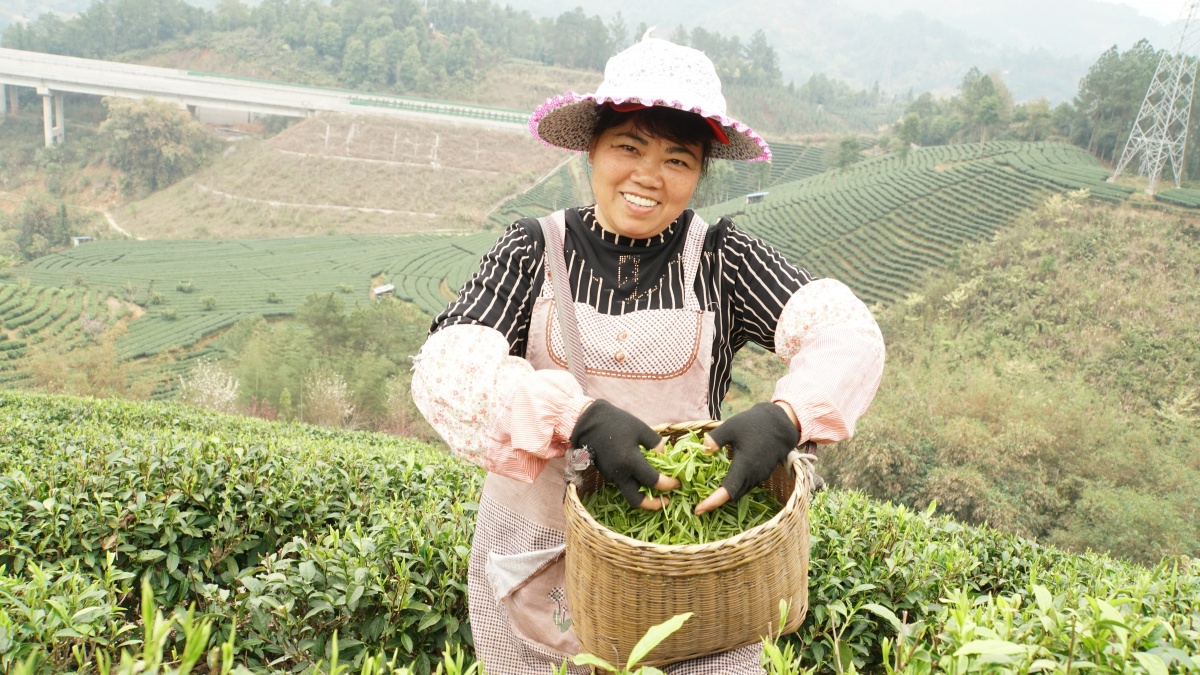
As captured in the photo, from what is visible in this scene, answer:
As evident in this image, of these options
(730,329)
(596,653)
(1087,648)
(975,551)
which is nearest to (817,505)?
(975,551)

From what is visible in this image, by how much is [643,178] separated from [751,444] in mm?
589

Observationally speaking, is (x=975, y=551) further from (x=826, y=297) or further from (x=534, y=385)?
(x=534, y=385)

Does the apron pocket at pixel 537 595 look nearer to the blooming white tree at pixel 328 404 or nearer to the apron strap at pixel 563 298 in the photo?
the apron strap at pixel 563 298

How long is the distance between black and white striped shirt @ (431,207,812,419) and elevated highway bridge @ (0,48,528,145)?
52249 millimetres

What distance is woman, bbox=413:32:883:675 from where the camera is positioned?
4.65 feet

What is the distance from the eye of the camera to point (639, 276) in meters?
1.70

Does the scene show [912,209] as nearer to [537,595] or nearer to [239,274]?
[239,274]

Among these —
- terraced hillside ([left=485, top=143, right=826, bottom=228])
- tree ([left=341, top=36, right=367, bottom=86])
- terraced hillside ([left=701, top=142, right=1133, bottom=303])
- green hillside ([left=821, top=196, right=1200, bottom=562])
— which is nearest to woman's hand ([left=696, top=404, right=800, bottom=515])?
green hillside ([left=821, top=196, right=1200, bottom=562])

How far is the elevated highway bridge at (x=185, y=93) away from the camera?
166ft

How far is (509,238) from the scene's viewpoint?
1.68 meters

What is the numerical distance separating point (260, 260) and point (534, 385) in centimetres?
4160

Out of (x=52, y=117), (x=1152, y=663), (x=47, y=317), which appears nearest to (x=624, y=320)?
(x=1152, y=663)

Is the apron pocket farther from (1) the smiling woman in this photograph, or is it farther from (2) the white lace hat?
(2) the white lace hat

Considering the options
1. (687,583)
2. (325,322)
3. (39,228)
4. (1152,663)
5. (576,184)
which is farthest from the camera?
(576,184)
